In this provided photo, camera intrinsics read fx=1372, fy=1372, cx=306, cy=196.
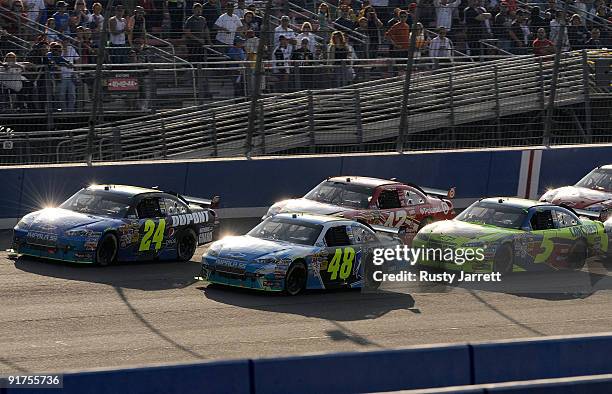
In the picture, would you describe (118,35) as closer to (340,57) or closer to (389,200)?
(340,57)

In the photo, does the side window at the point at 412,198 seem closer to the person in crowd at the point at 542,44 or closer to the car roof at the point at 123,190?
the car roof at the point at 123,190

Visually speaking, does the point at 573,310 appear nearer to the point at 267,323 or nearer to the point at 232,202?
the point at 267,323

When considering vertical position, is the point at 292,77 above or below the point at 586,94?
above

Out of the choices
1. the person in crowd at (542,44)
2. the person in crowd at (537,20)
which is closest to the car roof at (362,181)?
the person in crowd at (542,44)

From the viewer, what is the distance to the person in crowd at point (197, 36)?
79.2 ft

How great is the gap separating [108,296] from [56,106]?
237 inches

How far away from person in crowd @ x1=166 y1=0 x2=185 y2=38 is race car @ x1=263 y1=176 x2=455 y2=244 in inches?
143

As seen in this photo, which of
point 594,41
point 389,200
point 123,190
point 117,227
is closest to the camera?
point 117,227

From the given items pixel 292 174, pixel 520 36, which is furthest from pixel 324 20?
pixel 520 36

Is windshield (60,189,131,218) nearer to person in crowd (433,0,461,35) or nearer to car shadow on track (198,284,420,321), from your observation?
car shadow on track (198,284,420,321)

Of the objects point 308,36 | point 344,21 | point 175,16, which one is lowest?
point 308,36

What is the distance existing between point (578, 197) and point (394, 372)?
13886 mm

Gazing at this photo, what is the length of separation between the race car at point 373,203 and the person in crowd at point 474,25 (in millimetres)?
4429

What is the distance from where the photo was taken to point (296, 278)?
18719mm
